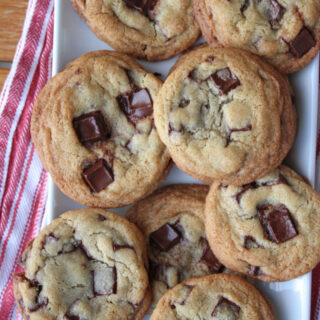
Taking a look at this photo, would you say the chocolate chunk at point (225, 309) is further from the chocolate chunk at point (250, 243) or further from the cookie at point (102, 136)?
the cookie at point (102, 136)

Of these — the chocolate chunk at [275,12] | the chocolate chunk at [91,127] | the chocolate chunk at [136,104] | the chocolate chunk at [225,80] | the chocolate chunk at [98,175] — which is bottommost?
the chocolate chunk at [98,175]

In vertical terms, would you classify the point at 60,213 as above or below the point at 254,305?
above

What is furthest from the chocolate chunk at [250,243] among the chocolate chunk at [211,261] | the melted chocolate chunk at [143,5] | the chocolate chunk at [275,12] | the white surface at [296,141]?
the melted chocolate chunk at [143,5]

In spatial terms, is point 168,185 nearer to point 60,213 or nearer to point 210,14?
point 60,213

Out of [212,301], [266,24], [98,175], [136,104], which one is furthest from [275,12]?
[212,301]

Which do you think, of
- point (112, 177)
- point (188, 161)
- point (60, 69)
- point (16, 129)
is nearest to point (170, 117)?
point (188, 161)

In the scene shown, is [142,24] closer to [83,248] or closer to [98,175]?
[98,175]
